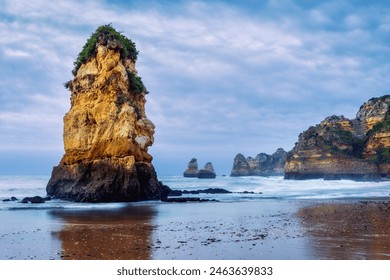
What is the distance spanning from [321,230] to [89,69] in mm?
27718

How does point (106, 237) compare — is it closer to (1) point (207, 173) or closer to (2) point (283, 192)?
(2) point (283, 192)

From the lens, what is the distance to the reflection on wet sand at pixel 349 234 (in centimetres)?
1083

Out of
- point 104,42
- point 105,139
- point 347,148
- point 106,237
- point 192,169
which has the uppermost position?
point 104,42

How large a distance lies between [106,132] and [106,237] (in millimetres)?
20693

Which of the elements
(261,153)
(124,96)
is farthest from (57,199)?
(261,153)

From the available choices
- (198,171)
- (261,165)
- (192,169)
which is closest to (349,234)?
(198,171)

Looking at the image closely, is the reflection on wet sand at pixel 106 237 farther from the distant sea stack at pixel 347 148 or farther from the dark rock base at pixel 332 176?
the distant sea stack at pixel 347 148

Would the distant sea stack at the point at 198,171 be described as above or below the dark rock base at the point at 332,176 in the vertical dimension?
above

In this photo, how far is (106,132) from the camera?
34.5 meters

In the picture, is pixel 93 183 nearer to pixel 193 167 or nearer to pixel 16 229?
pixel 16 229

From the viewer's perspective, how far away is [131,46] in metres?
39.8

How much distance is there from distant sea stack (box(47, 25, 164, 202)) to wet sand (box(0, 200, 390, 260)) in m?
11.8

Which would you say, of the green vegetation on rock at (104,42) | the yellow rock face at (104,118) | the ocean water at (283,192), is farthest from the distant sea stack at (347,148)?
the green vegetation on rock at (104,42)

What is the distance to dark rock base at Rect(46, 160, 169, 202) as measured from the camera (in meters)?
32.7
